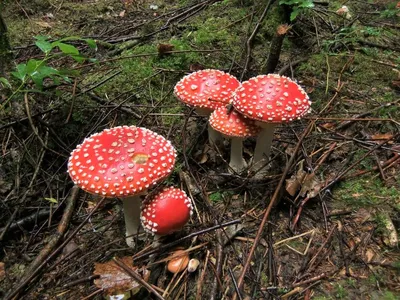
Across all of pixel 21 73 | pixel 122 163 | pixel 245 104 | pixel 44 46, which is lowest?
pixel 122 163

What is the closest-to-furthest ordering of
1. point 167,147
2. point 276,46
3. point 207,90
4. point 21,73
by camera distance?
point 167,147
point 21,73
point 207,90
point 276,46

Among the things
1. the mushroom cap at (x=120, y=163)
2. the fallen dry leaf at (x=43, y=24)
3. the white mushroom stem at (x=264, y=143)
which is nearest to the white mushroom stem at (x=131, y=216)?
the mushroom cap at (x=120, y=163)

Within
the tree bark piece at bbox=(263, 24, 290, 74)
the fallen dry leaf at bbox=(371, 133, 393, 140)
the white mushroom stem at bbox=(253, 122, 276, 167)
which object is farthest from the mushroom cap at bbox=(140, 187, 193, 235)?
the fallen dry leaf at bbox=(371, 133, 393, 140)

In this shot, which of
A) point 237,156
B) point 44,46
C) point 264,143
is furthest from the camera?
point 237,156

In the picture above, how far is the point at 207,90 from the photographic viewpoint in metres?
3.53

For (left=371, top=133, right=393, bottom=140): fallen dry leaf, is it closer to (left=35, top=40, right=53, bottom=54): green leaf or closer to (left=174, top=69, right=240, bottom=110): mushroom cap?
(left=174, top=69, right=240, bottom=110): mushroom cap

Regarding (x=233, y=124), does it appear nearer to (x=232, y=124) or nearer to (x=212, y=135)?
(x=232, y=124)

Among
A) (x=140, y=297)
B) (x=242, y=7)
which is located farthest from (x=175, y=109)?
(x=242, y=7)

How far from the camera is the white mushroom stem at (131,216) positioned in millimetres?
3037

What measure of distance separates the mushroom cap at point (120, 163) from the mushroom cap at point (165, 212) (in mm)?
226

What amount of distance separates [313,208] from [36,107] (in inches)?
133

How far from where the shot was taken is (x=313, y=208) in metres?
3.35

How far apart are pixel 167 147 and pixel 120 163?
45 centimetres

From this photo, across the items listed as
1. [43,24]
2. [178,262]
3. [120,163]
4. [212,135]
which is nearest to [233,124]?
[212,135]
